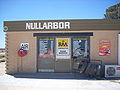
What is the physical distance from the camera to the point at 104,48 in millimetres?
11336

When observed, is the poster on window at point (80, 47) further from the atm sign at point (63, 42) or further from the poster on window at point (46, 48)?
the poster on window at point (46, 48)

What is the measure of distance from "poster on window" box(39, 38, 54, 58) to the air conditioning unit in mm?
3889

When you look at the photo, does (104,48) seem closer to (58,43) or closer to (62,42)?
(62,42)

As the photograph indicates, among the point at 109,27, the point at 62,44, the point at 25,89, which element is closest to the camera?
the point at 25,89

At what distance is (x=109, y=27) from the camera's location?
10.9 metres

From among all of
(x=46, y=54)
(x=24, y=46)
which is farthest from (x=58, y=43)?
(x=24, y=46)

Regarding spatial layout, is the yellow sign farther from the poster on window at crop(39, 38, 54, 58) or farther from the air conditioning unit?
the air conditioning unit

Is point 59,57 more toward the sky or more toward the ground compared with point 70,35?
more toward the ground

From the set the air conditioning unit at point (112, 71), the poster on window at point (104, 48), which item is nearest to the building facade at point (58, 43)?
the poster on window at point (104, 48)

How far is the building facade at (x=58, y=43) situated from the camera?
1108 centimetres

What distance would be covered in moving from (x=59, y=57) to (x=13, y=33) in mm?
3723

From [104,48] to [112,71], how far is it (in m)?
1.78

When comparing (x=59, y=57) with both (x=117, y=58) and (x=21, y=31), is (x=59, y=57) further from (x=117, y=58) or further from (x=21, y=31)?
(x=117, y=58)

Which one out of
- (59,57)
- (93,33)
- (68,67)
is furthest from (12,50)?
(93,33)
